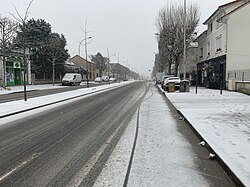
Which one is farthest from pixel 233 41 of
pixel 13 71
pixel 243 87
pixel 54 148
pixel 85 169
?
pixel 13 71

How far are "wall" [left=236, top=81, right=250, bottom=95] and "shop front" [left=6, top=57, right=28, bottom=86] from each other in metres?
31.4

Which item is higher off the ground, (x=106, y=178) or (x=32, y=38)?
(x=32, y=38)

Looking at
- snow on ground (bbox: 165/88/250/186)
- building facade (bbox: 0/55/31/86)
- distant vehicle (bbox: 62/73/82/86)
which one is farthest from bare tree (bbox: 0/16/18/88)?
snow on ground (bbox: 165/88/250/186)

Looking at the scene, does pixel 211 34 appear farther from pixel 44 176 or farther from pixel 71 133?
pixel 44 176

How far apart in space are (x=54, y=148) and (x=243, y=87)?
20232mm

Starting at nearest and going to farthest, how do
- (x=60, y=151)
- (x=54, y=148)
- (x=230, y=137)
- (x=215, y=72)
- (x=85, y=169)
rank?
(x=85, y=169) → (x=60, y=151) → (x=54, y=148) → (x=230, y=137) → (x=215, y=72)

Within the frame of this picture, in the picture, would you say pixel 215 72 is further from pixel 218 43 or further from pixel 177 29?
pixel 177 29

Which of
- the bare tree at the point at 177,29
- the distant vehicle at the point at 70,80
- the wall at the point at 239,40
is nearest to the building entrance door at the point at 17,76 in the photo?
the distant vehicle at the point at 70,80

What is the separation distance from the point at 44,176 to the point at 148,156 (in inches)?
84.1

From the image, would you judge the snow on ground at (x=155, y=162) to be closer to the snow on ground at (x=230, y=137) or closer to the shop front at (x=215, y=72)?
the snow on ground at (x=230, y=137)

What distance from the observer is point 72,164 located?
5.51 m

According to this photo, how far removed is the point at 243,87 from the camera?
23375 mm

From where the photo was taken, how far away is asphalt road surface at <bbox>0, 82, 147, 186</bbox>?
485 centimetres

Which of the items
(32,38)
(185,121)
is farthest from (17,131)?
(32,38)
